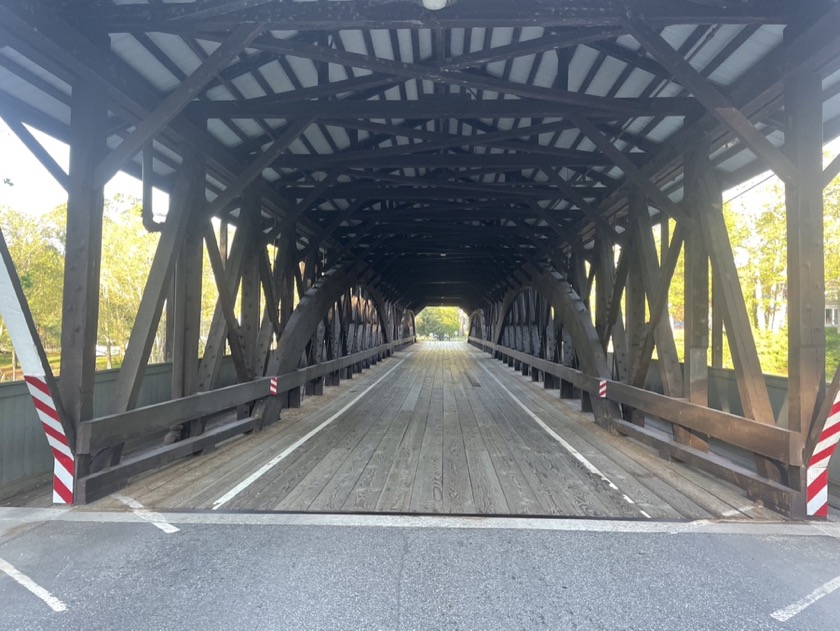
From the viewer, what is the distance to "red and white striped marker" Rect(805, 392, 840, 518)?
378 cm

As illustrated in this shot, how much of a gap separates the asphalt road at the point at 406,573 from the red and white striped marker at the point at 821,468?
16 cm

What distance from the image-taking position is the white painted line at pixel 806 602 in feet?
8.57

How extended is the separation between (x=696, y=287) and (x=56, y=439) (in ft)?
19.8

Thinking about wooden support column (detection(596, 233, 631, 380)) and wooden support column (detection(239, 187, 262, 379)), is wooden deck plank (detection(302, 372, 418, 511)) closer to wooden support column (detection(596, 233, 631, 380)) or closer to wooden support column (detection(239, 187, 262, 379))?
wooden support column (detection(239, 187, 262, 379))

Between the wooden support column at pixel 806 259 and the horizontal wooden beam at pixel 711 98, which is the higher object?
the horizontal wooden beam at pixel 711 98

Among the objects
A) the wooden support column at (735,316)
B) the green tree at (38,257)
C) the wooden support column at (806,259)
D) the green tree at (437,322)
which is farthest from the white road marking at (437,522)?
the green tree at (437,322)

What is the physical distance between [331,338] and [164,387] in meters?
5.77

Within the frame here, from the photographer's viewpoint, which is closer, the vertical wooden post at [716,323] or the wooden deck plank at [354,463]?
the wooden deck plank at [354,463]

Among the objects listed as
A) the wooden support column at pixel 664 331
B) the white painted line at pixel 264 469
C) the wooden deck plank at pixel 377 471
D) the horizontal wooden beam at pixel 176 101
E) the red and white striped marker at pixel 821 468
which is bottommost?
the white painted line at pixel 264 469

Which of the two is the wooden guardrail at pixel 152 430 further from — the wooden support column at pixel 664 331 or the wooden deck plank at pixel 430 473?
the wooden support column at pixel 664 331

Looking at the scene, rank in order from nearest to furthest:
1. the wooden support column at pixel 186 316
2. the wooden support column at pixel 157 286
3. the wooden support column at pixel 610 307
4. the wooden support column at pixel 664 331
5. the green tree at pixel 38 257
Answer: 1. the wooden support column at pixel 157 286
2. the wooden support column at pixel 664 331
3. the wooden support column at pixel 186 316
4. the wooden support column at pixel 610 307
5. the green tree at pixel 38 257

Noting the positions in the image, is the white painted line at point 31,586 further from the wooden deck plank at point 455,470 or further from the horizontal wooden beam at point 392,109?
the horizontal wooden beam at point 392,109

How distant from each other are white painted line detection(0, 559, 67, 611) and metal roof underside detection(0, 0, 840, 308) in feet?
11.2

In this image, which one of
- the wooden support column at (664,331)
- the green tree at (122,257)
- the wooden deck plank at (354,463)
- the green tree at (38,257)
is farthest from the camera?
the green tree at (122,257)
